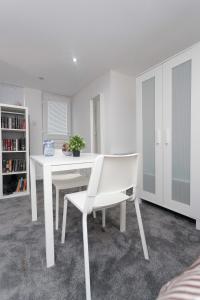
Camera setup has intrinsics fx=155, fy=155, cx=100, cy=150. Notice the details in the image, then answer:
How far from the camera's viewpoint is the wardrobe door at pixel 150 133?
2.05 metres

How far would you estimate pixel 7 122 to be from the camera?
276 centimetres

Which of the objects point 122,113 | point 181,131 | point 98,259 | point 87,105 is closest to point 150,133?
point 181,131

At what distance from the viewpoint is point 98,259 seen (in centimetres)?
119

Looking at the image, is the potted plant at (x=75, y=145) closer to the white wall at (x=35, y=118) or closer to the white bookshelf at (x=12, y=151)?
the white bookshelf at (x=12, y=151)

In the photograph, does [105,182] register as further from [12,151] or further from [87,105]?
[87,105]

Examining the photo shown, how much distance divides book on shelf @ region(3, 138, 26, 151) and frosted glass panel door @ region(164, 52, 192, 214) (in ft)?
8.03

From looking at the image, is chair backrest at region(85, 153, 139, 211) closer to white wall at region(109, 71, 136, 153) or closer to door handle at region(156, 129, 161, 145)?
door handle at region(156, 129, 161, 145)

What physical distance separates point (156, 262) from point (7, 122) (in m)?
2.93

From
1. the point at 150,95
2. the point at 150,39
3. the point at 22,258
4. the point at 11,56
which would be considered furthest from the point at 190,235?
the point at 11,56

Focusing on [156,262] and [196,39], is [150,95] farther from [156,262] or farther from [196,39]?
[156,262]

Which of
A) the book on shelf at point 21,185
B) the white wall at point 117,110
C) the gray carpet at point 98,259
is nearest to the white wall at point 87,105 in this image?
the white wall at point 117,110

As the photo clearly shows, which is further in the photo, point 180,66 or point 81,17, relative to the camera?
point 180,66

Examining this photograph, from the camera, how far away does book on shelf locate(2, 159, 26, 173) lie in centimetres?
272

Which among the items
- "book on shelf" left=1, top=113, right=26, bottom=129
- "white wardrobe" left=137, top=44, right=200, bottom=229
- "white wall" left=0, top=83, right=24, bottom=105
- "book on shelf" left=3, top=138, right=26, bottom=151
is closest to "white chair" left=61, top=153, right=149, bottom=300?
"white wardrobe" left=137, top=44, right=200, bottom=229
